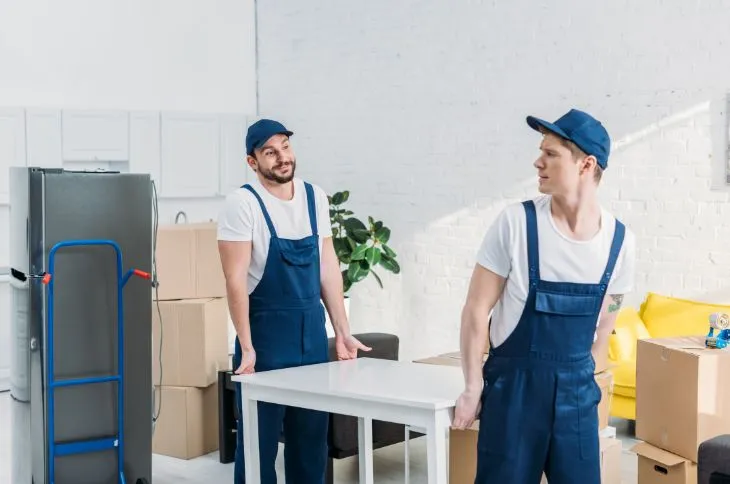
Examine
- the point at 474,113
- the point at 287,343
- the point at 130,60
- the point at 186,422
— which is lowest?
the point at 186,422

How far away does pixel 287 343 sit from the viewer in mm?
3842

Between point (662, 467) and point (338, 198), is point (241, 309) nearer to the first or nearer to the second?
point (662, 467)

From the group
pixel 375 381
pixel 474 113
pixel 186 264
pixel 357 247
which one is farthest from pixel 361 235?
pixel 375 381

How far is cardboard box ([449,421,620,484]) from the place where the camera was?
4.30 m

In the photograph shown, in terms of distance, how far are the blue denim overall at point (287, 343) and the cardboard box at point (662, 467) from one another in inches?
55.0

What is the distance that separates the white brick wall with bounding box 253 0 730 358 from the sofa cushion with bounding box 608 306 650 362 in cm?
38

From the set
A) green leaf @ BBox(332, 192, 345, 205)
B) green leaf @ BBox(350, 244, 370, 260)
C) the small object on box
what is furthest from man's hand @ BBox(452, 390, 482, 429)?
green leaf @ BBox(332, 192, 345, 205)

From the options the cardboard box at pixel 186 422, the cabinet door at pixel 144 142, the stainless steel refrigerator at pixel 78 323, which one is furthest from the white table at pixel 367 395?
the cabinet door at pixel 144 142

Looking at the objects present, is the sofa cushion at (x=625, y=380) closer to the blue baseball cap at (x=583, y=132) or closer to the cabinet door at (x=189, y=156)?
the blue baseball cap at (x=583, y=132)

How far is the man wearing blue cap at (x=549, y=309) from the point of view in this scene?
113 inches

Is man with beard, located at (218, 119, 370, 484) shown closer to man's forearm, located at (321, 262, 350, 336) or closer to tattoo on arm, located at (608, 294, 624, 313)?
man's forearm, located at (321, 262, 350, 336)

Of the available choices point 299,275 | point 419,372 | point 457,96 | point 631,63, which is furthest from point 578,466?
point 457,96

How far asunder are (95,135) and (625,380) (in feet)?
13.8

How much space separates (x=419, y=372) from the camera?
3.73 m
